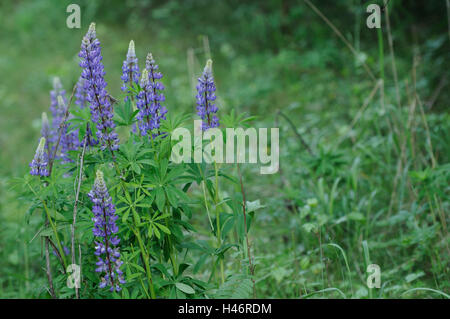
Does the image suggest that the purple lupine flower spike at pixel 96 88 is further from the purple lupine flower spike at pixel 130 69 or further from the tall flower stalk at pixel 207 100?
the tall flower stalk at pixel 207 100

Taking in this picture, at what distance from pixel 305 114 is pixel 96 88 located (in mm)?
3333

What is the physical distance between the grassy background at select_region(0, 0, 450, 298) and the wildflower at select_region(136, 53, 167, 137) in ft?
1.33

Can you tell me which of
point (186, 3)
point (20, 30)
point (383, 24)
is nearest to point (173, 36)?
point (186, 3)

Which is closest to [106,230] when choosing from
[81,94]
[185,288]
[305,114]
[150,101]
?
[185,288]

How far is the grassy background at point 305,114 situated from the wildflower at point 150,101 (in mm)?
404

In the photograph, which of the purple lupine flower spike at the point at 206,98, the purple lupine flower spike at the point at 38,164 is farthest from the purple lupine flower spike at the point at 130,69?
the purple lupine flower spike at the point at 38,164

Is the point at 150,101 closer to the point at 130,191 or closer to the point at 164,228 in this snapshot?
the point at 130,191

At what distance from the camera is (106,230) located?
5.78 ft

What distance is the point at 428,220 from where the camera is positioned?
2969 mm

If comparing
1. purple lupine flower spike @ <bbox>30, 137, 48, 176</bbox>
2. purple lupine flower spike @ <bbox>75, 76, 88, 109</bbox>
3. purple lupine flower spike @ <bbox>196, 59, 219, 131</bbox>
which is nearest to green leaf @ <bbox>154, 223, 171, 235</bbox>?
purple lupine flower spike @ <bbox>196, 59, 219, 131</bbox>

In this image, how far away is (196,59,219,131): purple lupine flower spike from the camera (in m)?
1.88

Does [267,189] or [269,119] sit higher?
[269,119]
